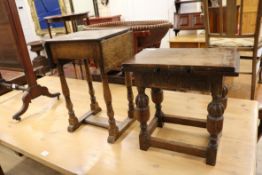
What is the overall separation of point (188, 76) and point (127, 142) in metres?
0.61

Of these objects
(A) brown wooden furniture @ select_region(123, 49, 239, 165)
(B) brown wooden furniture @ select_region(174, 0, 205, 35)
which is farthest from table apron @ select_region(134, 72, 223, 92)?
(B) brown wooden furniture @ select_region(174, 0, 205, 35)

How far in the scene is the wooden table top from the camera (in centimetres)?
110

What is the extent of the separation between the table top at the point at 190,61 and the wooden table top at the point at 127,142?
0.49 m

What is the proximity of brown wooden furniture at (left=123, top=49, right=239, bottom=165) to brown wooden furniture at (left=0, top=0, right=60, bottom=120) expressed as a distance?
1.18m

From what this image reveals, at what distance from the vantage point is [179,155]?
1.17 meters

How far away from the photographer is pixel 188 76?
94cm

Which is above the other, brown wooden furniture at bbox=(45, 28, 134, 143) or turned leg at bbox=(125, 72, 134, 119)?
brown wooden furniture at bbox=(45, 28, 134, 143)

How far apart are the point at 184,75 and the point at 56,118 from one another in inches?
46.7

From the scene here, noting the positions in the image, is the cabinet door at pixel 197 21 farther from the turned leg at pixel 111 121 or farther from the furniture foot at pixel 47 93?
the turned leg at pixel 111 121

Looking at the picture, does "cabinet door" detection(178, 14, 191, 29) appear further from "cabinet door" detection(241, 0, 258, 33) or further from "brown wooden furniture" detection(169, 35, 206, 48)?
"cabinet door" detection(241, 0, 258, 33)

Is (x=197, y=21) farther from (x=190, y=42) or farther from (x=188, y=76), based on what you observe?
(x=188, y=76)

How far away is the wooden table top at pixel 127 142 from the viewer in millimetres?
1104

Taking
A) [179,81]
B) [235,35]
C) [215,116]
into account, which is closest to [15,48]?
[179,81]

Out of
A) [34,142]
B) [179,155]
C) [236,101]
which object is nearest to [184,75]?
[179,155]
